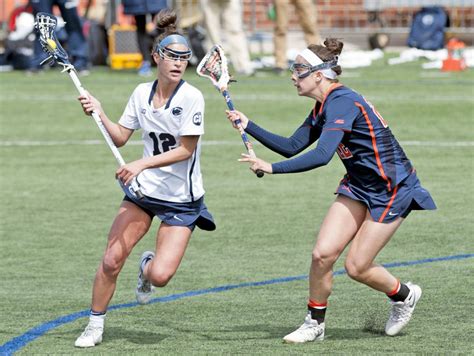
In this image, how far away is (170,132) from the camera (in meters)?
7.85

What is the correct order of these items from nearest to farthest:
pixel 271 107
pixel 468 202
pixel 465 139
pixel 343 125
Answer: pixel 343 125 → pixel 468 202 → pixel 465 139 → pixel 271 107

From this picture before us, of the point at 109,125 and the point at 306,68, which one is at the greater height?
the point at 306,68

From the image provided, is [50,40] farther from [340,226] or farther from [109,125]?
[340,226]

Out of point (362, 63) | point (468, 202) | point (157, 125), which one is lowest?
point (362, 63)

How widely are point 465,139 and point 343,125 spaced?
375 inches

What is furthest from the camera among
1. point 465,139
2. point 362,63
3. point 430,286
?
point 362,63

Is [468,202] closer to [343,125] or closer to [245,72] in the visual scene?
[343,125]

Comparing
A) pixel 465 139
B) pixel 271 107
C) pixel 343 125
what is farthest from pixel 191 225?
pixel 271 107

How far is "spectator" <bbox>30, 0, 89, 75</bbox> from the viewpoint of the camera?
70.2 ft

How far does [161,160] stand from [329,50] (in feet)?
4.13

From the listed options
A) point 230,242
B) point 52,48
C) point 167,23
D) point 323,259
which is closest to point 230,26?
point 230,242

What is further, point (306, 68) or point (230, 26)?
point (230, 26)

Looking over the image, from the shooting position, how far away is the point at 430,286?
30.7 ft

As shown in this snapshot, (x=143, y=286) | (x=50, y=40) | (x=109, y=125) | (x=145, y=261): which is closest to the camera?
(x=109, y=125)
